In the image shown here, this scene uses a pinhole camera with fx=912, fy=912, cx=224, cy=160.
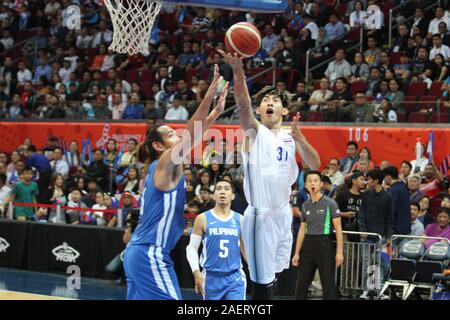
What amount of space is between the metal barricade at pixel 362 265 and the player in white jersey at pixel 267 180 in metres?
5.18

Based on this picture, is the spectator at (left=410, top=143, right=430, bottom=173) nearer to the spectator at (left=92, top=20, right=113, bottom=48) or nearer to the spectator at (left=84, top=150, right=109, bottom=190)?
the spectator at (left=84, top=150, right=109, bottom=190)

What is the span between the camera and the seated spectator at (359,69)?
17.8m

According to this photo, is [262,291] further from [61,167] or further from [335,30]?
[335,30]

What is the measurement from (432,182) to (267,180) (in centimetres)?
742

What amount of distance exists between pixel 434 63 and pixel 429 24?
134 cm

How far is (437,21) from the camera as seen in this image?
17.8m

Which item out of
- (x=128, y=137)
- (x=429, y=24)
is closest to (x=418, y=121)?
(x=429, y=24)

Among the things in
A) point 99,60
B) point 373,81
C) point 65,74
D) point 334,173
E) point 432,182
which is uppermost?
point 99,60

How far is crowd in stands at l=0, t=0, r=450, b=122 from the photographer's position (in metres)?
17.0

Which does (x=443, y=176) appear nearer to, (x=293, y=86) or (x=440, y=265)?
(x=440, y=265)

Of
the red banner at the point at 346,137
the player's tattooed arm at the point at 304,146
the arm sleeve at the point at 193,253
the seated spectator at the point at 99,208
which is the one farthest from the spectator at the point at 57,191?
the player's tattooed arm at the point at 304,146

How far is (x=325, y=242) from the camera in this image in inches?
496

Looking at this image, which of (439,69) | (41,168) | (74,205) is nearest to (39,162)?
(41,168)

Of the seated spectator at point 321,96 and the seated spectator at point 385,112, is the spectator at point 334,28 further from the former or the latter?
the seated spectator at point 385,112
